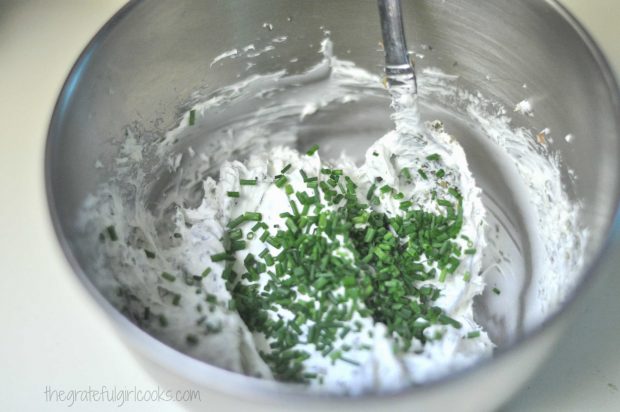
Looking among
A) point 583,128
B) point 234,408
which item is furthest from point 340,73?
point 234,408

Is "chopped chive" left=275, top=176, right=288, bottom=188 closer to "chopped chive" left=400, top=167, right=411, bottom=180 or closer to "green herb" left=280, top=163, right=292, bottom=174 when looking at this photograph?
"green herb" left=280, top=163, right=292, bottom=174

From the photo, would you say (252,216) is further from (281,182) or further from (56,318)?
(56,318)

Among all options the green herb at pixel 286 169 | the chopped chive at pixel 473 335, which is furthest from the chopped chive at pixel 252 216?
the chopped chive at pixel 473 335

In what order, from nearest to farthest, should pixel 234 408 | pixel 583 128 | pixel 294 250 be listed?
pixel 234 408 → pixel 583 128 → pixel 294 250

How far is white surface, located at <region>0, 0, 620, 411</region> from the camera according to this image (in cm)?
94

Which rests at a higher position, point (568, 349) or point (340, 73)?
point (340, 73)

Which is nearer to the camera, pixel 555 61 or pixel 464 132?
pixel 555 61

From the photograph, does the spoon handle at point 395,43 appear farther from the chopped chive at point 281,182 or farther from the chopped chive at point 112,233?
the chopped chive at point 112,233

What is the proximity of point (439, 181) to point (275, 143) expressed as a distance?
312 millimetres

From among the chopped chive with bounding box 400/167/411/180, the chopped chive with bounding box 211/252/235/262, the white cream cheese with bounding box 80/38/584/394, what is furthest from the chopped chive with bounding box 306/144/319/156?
the chopped chive with bounding box 211/252/235/262

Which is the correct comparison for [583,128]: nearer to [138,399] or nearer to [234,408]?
[234,408]

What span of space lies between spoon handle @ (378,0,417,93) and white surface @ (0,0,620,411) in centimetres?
42

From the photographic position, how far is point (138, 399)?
3.14 ft

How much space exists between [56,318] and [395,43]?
25.9 inches
